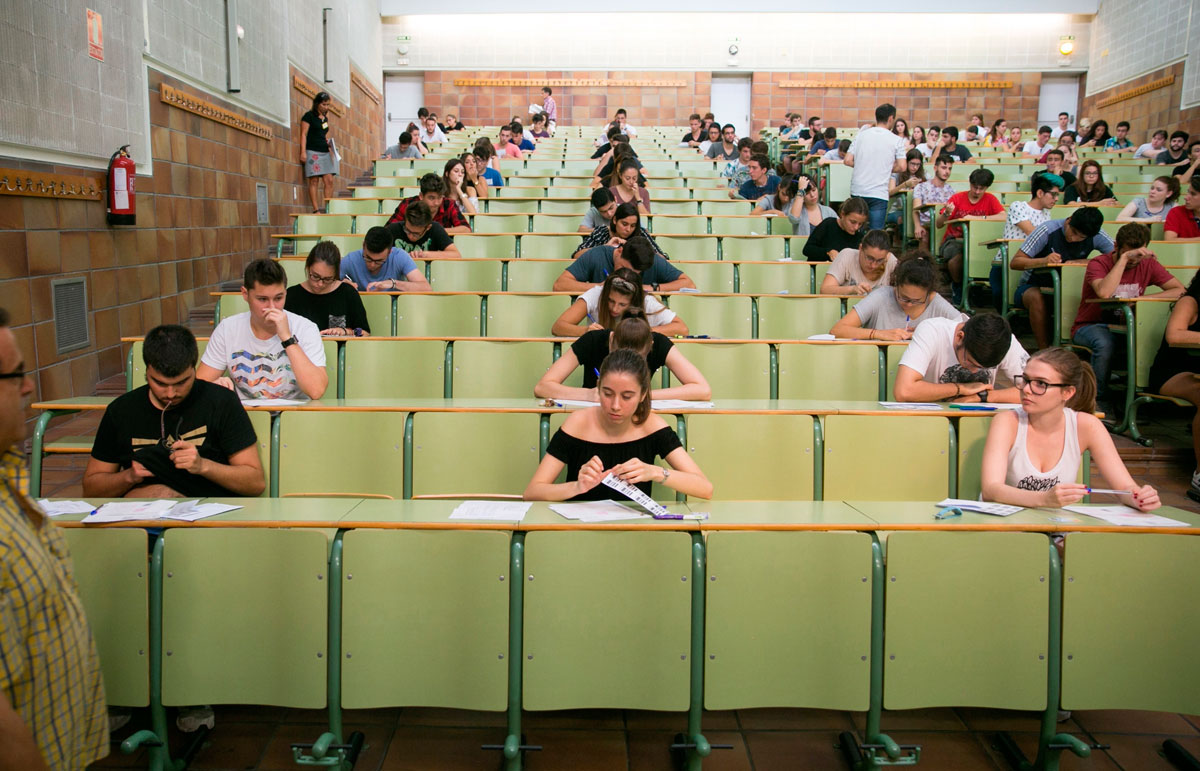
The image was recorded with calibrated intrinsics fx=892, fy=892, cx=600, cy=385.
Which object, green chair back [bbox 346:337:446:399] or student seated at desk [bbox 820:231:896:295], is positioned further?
student seated at desk [bbox 820:231:896:295]

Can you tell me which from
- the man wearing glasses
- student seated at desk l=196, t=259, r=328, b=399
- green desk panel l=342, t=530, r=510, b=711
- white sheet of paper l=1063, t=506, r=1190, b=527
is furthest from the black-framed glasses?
the man wearing glasses

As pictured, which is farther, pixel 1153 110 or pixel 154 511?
pixel 1153 110

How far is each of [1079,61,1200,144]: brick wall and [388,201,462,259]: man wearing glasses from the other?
37.8 ft

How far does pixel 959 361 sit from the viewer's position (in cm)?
358

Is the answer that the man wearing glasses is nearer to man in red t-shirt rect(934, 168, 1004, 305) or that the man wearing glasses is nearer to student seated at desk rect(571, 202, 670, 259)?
student seated at desk rect(571, 202, 670, 259)

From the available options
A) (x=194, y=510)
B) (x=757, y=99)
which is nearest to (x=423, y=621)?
(x=194, y=510)

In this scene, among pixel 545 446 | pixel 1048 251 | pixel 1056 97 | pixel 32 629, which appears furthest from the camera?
pixel 1056 97

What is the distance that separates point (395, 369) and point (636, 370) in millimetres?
1625

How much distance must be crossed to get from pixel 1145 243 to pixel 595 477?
12.3 ft

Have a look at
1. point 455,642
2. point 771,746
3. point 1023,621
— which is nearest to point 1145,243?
point 1023,621

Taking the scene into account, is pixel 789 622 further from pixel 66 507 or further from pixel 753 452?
pixel 66 507

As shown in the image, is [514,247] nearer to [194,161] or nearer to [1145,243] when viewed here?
[194,161]

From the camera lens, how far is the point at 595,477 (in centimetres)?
252

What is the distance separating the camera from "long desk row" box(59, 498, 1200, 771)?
2.15 metres
